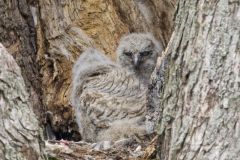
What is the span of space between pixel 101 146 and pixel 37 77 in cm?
132

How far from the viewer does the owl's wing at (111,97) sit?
6.39 meters

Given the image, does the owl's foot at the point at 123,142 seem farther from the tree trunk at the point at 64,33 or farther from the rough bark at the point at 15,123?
the rough bark at the point at 15,123

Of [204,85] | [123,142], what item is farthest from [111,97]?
[204,85]

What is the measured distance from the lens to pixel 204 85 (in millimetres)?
4023

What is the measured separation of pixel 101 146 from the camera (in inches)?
237

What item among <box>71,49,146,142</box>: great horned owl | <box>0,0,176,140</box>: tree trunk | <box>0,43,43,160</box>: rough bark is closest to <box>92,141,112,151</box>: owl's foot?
<box>71,49,146,142</box>: great horned owl

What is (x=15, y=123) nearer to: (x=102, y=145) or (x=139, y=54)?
(x=102, y=145)

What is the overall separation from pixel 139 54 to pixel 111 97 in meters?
0.77

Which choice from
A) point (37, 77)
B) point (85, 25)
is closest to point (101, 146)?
point (37, 77)

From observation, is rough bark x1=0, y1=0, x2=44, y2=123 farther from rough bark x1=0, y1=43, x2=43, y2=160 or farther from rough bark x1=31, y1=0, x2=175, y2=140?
rough bark x1=0, y1=43, x2=43, y2=160

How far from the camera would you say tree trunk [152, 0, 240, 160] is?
395 cm

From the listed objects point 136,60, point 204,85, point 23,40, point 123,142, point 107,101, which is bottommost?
point 123,142

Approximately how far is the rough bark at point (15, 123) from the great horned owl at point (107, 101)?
2342mm

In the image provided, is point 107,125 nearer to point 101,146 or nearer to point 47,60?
point 101,146
